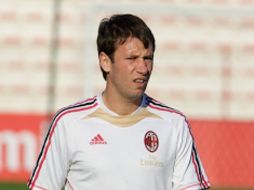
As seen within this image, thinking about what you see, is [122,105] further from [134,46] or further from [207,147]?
[207,147]

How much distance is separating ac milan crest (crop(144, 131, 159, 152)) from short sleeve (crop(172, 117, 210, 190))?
10 centimetres

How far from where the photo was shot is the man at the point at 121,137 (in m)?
4.14

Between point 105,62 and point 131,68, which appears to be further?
point 105,62

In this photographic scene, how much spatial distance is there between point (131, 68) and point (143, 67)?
0.23 ft

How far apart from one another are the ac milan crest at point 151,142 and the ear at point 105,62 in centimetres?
34

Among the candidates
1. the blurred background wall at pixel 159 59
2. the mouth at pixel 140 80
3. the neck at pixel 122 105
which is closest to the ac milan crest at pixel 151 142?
the neck at pixel 122 105

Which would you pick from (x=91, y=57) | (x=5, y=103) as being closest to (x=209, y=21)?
(x=5, y=103)

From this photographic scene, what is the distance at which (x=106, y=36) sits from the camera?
Answer: 4262mm

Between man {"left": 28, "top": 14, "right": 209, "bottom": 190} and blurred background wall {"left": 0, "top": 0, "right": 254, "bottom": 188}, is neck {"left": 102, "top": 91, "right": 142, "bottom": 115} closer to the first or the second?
man {"left": 28, "top": 14, "right": 209, "bottom": 190}

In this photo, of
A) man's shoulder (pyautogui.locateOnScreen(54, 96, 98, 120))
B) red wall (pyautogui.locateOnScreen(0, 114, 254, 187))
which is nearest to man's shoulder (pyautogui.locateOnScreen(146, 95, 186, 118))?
man's shoulder (pyautogui.locateOnScreen(54, 96, 98, 120))

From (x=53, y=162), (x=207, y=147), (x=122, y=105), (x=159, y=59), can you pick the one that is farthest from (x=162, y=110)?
(x=159, y=59)

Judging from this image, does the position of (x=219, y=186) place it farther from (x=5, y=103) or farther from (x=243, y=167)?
(x=5, y=103)

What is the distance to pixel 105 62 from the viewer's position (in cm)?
433

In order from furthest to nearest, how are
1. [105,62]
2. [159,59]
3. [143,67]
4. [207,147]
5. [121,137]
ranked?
1. [159,59]
2. [207,147]
3. [105,62]
4. [121,137]
5. [143,67]
